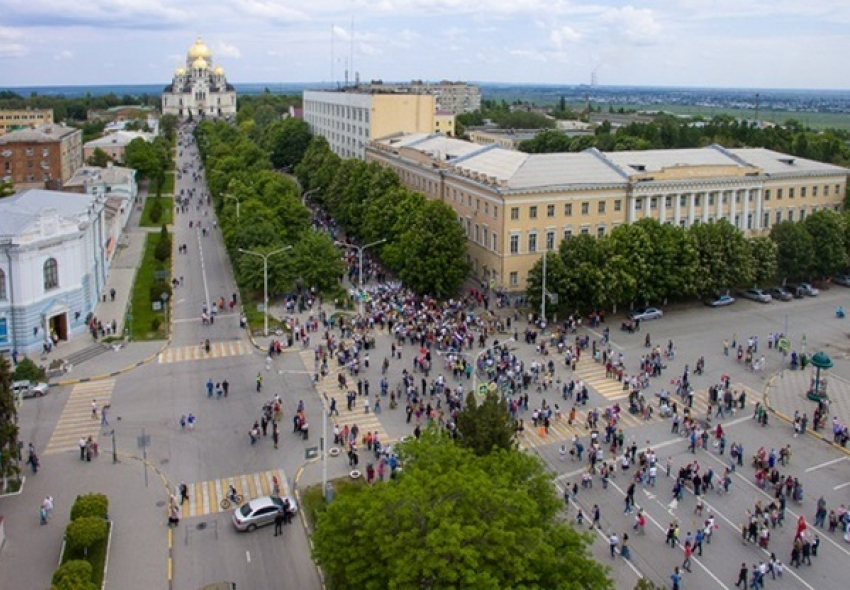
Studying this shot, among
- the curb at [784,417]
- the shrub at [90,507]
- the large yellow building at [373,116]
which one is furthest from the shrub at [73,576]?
the large yellow building at [373,116]

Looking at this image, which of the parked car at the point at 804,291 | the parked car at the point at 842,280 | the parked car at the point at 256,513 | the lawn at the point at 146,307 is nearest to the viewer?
the parked car at the point at 256,513

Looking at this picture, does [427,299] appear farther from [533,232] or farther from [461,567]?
[461,567]

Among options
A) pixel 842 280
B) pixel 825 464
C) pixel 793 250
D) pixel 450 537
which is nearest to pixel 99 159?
pixel 793 250

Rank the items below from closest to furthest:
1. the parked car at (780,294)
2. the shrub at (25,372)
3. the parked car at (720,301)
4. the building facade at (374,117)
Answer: the shrub at (25,372) → the parked car at (720,301) → the parked car at (780,294) → the building facade at (374,117)

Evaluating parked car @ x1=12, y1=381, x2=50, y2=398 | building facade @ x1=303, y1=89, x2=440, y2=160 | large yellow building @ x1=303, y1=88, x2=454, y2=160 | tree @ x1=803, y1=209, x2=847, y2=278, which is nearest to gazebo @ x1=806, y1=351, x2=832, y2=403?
tree @ x1=803, y1=209, x2=847, y2=278

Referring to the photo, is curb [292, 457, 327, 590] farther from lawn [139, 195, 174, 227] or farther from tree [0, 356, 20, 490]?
lawn [139, 195, 174, 227]

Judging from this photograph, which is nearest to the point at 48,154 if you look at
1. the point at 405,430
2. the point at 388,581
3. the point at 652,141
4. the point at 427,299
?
the point at 427,299

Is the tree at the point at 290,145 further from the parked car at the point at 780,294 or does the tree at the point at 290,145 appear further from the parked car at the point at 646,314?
the parked car at the point at 780,294

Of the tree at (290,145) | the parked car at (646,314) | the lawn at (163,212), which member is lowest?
the parked car at (646,314)

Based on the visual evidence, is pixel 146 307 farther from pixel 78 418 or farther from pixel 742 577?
pixel 742 577
